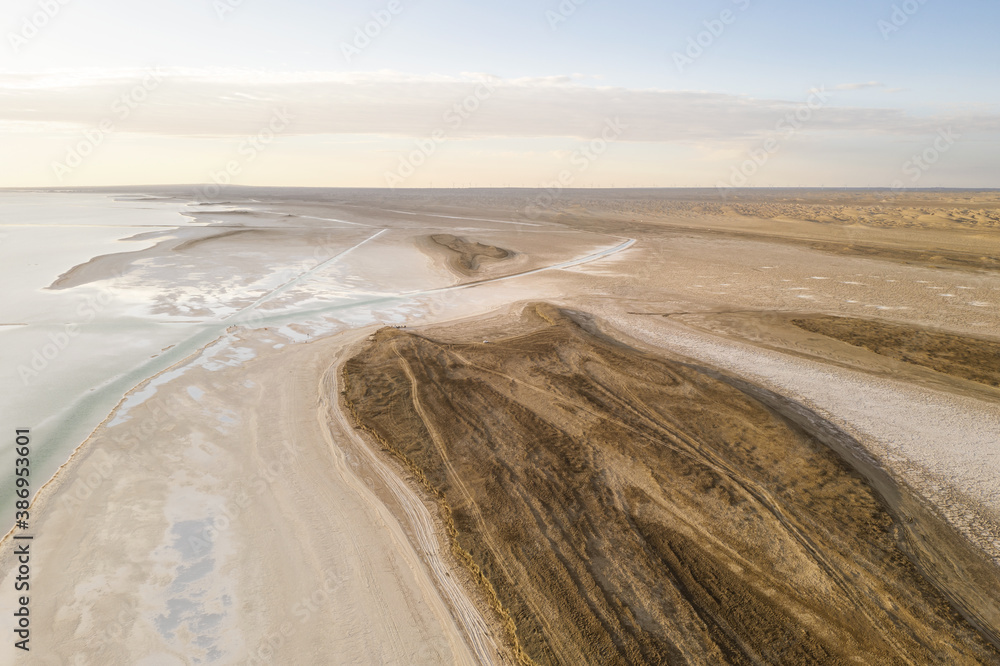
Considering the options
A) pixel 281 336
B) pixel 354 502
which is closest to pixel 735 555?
pixel 354 502

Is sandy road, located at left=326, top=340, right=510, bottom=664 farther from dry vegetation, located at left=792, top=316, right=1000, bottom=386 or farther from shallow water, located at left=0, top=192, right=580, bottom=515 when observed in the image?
dry vegetation, located at left=792, top=316, right=1000, bottom=386

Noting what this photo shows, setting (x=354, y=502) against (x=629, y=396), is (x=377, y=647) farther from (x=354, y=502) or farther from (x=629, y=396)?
(x=629, y=396)

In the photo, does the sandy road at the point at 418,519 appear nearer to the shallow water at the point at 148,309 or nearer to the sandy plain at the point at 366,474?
A: the sandy plain at the point at 366,474

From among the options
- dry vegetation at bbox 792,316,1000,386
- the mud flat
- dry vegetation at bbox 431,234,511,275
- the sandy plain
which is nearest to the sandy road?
Result: the sandy plain

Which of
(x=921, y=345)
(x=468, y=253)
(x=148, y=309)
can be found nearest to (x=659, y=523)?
(x=921, y=345)

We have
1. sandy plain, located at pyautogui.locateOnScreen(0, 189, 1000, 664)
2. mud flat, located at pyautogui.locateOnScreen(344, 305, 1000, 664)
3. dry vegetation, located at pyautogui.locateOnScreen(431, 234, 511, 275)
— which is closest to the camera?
mud flat, located at pyautogui.locateOnScreen(344, 305, 1000, 664)

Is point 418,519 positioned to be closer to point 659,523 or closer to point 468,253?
point 659,523
